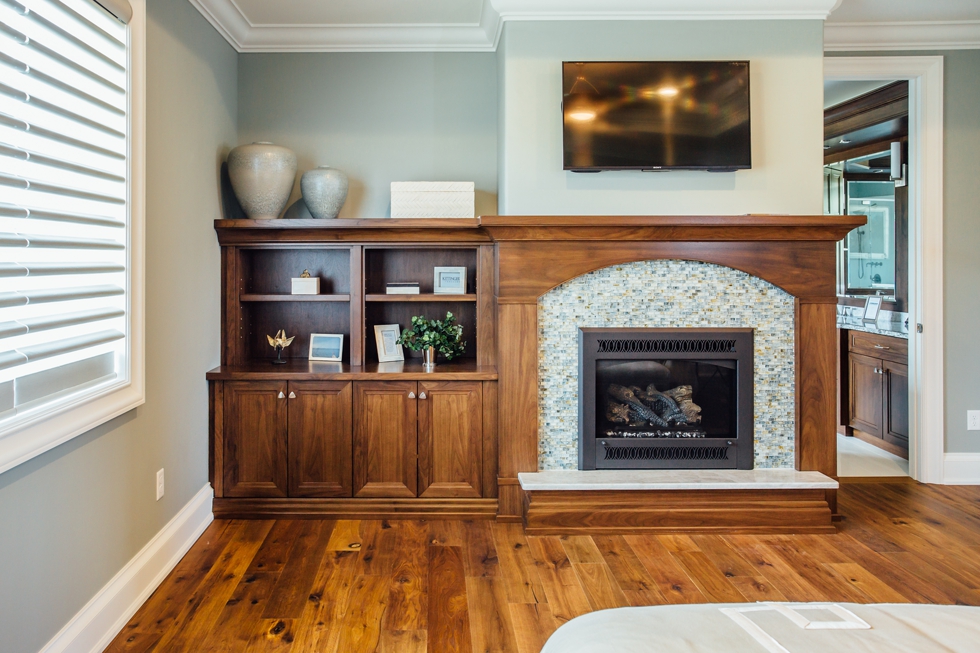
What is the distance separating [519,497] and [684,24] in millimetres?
2429

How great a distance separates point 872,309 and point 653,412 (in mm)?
2469

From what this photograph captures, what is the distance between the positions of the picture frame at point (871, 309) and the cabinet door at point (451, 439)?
3152 millimetres

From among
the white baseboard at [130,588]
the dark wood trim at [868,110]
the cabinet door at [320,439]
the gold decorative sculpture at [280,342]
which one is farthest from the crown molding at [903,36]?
the white baseboard at [130,588]

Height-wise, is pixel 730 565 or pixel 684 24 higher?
pixel 684 24

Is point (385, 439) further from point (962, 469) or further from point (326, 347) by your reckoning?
point (962, 469)

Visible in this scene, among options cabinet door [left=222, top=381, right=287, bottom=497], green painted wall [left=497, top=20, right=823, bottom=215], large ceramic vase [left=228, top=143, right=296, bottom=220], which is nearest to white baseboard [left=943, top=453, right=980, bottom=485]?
green painted wall [left=497, top=20, right=823, bottom=215]

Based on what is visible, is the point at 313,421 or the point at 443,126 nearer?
the point at 313,421

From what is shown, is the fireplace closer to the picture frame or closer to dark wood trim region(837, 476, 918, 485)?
dark wood trim region(837, 476, 918, 485)

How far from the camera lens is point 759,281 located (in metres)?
3.37

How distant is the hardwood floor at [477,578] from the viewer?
2285 millimetres

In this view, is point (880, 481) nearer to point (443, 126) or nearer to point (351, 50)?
point (443, 126)

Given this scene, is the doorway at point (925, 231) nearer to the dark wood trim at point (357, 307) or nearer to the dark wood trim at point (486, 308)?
the dark wood trim at point (486, 308)

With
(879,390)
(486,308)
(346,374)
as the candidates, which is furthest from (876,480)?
(346,374)

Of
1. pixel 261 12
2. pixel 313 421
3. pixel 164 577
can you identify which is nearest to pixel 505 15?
pixel 261 12
